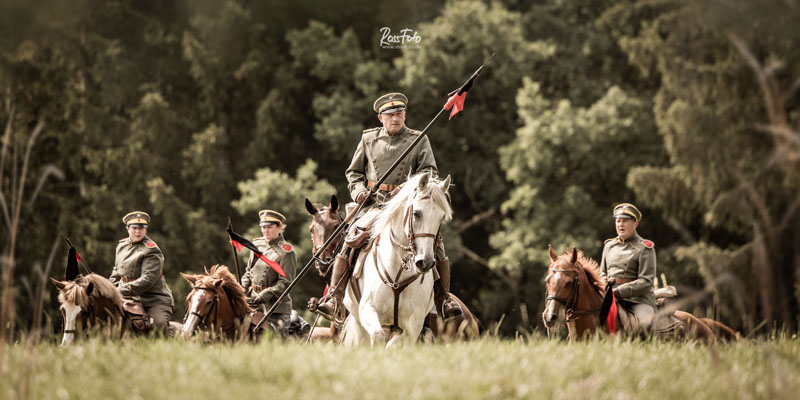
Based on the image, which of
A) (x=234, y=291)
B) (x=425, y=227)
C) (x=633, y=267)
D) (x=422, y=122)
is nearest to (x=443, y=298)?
(x=425, y=227)

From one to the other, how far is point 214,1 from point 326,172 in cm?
613

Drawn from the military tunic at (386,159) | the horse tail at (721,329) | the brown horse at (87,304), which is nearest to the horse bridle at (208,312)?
the brown horse at (87,304)

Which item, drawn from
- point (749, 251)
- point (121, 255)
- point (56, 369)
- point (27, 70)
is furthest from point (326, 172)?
point (56, 369)

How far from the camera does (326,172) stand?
1127 inches

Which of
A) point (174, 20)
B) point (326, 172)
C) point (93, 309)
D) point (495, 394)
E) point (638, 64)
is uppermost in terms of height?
point (174, 20)

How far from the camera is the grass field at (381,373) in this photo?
591cm

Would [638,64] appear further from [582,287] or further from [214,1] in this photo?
[582,287]

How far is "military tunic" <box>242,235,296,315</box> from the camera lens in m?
12.0

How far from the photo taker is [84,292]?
9.85 meters

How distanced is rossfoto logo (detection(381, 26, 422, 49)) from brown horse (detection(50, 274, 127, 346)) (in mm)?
17862

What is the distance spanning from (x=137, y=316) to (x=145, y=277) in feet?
1.73

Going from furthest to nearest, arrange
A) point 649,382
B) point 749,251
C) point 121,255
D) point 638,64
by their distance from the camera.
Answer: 1. point 638,64
2. point 749,251
3. point 121,255
4. point 649,382

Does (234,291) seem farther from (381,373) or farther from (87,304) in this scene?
(381,373)

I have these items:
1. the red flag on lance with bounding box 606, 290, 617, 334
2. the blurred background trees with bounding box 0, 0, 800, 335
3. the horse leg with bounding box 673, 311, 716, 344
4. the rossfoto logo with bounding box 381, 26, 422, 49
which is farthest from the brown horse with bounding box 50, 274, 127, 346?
the rossfoto logo with bounding box 381, 26, 422, 49
